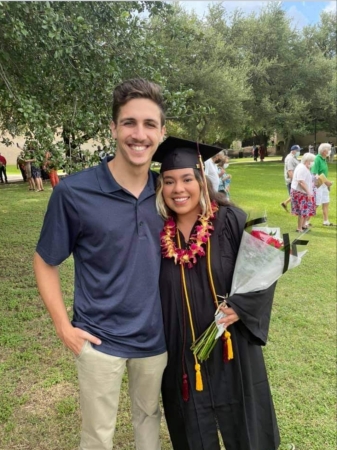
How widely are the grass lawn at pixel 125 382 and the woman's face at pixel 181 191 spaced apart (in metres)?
0.32

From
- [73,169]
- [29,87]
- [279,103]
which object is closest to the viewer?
[73,169]

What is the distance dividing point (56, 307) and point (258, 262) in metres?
0.99

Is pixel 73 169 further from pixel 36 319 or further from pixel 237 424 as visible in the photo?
pixel 237 424

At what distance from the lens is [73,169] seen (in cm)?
411

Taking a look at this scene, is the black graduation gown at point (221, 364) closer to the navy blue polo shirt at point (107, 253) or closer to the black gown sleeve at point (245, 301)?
the black gown sleeve at point (245, 301)

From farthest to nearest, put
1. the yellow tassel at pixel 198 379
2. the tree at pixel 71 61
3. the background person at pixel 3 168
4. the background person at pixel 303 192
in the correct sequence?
the background person at pixel 3 168 → the background person at pixel 303 192 → the tree at pixel 71 61 → the yellow tassel at pixel 198 379

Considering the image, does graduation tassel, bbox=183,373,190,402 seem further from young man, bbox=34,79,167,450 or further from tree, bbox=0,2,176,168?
tree, bbox=0,2,176,168

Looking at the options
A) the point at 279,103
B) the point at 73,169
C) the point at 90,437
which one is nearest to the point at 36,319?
the point at 73,169

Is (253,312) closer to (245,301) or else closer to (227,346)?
(245,301)

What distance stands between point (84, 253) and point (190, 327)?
0.66m

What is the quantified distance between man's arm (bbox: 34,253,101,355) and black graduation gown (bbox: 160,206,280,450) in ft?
1.45

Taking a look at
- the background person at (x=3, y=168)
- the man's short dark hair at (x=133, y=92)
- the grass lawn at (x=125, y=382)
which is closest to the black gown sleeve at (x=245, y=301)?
the grass lawn at (x=125, y=382)

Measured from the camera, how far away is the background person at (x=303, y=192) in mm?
7793

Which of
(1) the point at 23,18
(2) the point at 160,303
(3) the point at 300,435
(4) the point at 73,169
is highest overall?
(1) the point at 23,18
